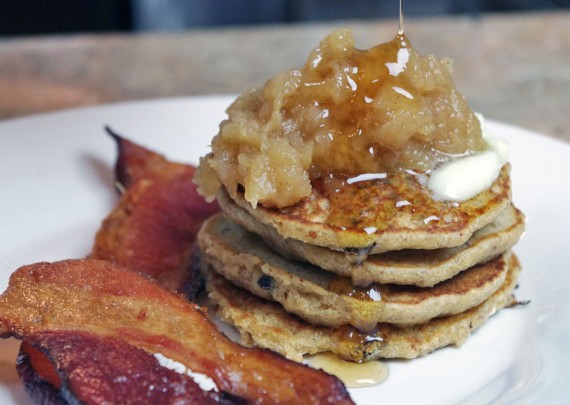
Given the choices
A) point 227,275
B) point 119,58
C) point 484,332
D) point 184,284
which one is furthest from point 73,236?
point 119,58

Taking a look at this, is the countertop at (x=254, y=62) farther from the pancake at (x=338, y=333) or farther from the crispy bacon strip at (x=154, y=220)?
the pancake at (x=338, y=333)

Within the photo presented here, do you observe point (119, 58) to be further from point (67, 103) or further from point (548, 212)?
point (548, 212)

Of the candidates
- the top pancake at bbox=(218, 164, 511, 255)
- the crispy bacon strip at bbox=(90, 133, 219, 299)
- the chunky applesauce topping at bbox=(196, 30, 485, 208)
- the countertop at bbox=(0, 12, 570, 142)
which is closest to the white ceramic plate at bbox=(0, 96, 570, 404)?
the crispy bacon strip at bbox=(90, 133, 219, 299)

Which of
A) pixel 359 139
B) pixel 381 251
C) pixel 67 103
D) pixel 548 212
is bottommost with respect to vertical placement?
pixel 67 103

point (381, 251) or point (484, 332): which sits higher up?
point (381, 251)

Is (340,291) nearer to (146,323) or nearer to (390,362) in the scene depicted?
(390,362)

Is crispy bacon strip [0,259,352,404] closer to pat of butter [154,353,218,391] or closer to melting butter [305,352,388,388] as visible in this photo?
pat of butter [154,353,218,391]

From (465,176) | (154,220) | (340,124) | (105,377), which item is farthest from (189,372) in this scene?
(154,220)
